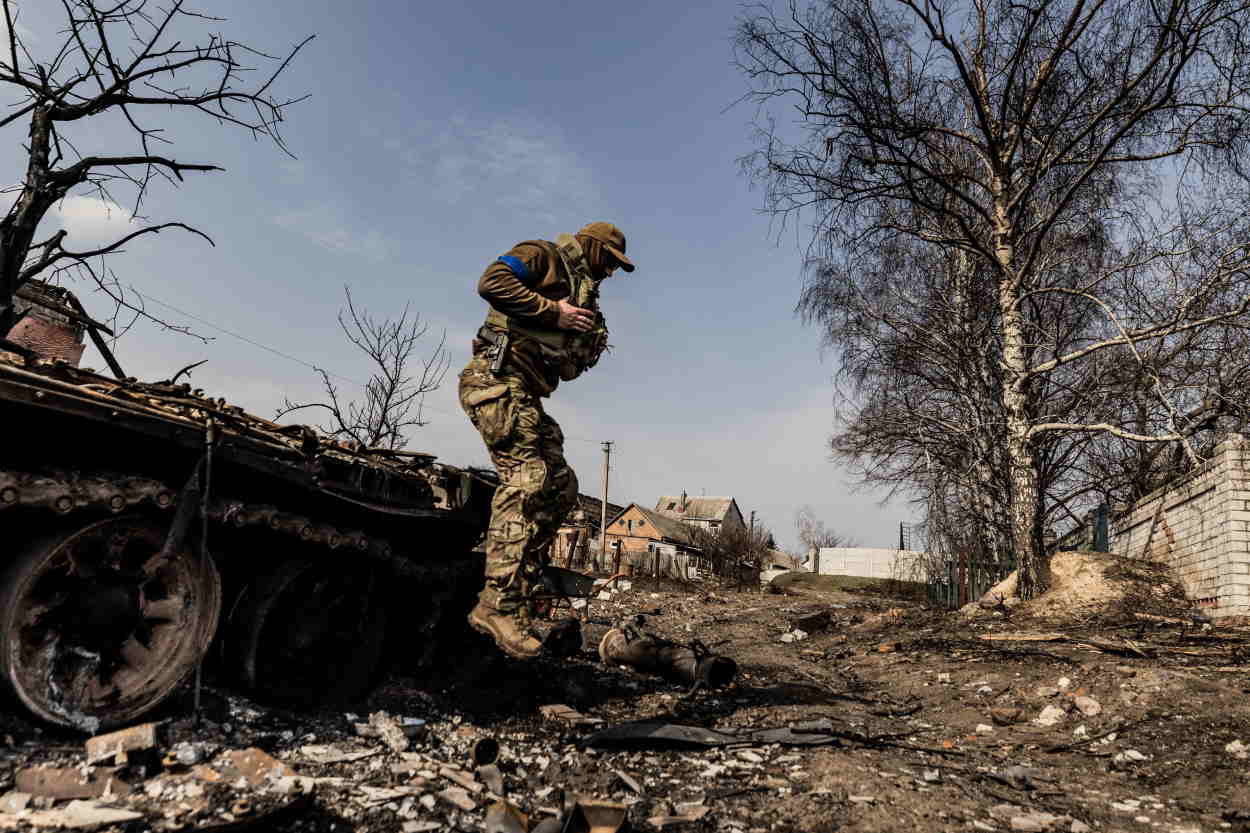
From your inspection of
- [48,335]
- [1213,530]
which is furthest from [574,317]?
[48,335]

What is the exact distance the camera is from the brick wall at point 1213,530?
8.95 metres

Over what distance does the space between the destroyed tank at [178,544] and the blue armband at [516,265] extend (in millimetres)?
1201

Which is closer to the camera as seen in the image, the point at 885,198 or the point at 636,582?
the point at 885,198

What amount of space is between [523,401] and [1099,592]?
27.2 ft

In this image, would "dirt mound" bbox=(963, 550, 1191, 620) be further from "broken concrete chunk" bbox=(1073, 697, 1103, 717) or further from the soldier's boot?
the soldier's boot

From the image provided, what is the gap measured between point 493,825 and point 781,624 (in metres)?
10.1

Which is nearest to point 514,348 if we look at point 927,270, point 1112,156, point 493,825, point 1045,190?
point 493,825

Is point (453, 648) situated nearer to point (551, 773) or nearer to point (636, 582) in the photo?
point (551, 773)

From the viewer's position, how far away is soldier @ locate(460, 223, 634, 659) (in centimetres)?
416

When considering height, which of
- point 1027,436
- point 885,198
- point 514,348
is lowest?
point 514,348

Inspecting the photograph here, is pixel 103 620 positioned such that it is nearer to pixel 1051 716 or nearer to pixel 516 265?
pixel 516 265

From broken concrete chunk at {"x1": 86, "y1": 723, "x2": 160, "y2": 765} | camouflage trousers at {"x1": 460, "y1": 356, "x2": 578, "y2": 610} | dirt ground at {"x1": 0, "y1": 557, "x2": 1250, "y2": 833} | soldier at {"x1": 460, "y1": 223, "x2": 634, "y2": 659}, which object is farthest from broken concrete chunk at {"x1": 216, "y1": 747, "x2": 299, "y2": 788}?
camouflage trousers at {"x1": 460, "y1": 356, "x2": 578, "y2": 610}

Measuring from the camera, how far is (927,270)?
17.3 metres

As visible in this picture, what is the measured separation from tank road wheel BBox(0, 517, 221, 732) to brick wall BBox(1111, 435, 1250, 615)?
1045 cm
